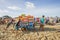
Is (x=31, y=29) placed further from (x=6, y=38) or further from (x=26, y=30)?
(x=6, y=38)

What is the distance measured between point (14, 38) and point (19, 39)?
0.56 meters

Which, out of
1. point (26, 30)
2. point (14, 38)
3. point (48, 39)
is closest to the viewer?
point (48, 39)

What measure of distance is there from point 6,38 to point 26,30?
10.7ft

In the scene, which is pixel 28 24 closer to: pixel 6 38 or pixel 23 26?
pixel 23 26

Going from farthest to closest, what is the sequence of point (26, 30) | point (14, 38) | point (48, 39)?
point (26, 30) → point (14, 38) → point (48, 39)

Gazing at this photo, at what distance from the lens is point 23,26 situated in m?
15.6

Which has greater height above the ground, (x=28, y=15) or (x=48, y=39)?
(x=28, y=15)

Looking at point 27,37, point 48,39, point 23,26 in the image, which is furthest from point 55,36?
point 23,26

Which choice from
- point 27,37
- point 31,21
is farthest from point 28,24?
point 27,37

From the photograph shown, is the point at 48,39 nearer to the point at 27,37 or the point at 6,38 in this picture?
the point at 27,37

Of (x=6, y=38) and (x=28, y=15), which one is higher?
(x=28, y=15)

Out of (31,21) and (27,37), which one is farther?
(31,21)

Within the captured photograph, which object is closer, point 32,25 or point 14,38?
point 14,38

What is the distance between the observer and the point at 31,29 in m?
16.4
